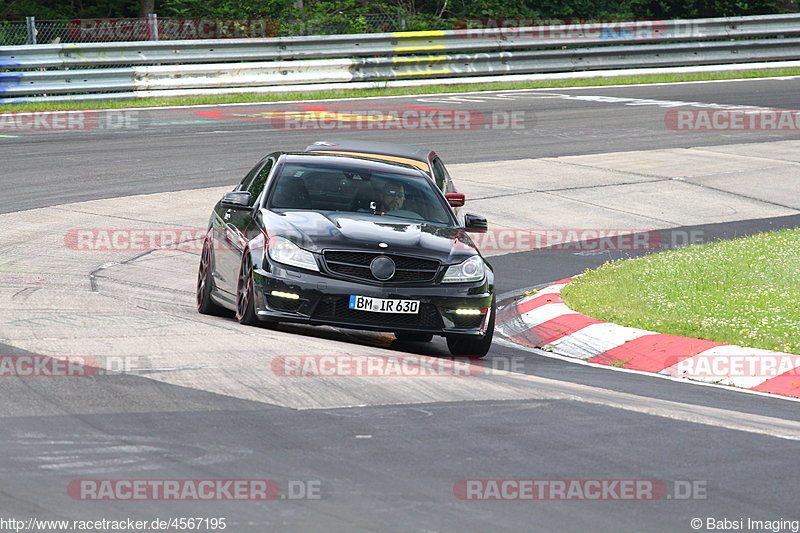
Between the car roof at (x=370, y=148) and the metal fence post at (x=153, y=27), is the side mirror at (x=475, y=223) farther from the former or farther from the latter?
the metal fence post at (x=153, y=27)

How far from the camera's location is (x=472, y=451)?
598 centimetres

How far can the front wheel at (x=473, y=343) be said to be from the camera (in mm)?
9258

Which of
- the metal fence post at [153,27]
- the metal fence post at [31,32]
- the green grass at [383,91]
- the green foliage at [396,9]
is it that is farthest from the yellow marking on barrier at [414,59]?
the metal fence post at [31,32]

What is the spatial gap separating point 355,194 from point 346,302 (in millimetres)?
1616

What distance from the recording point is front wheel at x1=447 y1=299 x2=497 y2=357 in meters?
9.26

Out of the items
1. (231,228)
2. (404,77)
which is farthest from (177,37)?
(231,228)

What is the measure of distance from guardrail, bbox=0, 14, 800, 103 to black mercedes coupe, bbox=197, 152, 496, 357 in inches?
570

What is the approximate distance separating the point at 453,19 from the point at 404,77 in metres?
8.11

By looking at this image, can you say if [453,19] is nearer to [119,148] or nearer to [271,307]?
[119,148]

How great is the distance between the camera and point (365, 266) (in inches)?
355

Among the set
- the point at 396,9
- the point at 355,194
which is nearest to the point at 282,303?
the point at 355,194

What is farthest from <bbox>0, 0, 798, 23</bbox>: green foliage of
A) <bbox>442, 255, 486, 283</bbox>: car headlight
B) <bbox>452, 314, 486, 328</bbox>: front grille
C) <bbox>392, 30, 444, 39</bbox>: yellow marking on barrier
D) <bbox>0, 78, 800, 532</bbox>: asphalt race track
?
<bbox>452, 314, 486, 328</bbox>: front grille

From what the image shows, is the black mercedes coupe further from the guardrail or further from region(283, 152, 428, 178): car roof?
the guardrail

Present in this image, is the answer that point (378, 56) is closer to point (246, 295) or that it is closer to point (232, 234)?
point (232, 234)
